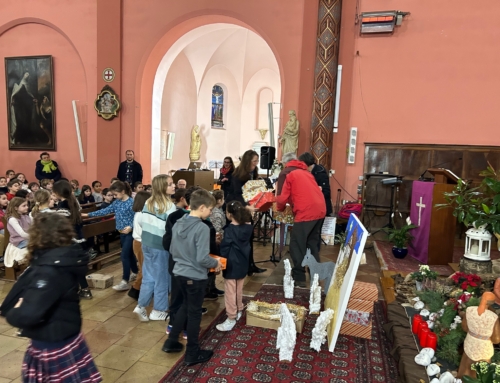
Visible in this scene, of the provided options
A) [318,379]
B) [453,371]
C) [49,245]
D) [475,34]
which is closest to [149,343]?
[318,379]

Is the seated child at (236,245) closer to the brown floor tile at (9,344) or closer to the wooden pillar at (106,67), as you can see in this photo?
the brown floor tile at (9,344)

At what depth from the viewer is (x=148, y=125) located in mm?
10039

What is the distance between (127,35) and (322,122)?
17.4 ft

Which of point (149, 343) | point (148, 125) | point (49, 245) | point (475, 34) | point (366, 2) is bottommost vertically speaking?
point (149, 343)

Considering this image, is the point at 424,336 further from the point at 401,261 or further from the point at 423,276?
the point at 401,261

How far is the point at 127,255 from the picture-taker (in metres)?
4.58

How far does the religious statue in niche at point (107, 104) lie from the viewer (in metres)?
9.55

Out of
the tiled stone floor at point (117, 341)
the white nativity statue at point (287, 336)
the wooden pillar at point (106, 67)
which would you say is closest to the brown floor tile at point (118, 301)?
the tiled stone floor at point (117, 341)

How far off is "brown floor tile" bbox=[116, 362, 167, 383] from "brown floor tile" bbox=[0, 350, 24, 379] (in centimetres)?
81

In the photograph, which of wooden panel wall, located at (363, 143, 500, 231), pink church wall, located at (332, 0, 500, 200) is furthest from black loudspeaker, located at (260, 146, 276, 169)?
wooden panel wall, located at (363, 143, 500, 231)

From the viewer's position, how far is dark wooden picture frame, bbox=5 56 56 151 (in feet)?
33.7

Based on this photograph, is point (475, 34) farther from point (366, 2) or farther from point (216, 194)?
point (216, 194)

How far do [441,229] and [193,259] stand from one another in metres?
4.21

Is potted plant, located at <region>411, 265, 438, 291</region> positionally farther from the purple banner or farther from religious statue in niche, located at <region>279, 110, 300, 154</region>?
religious statue in niche, located at <region>279, 110, 300, 154</region>
